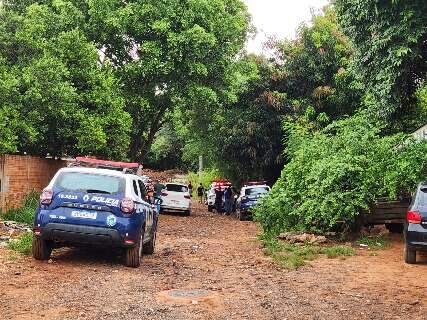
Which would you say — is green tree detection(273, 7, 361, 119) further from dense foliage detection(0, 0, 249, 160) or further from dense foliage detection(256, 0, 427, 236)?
dense foliage detection(256, 0, 427, 236)

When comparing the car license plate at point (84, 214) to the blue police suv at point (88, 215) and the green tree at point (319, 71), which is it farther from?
the green tree at point (319, 71)

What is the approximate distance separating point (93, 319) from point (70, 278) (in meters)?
2.55

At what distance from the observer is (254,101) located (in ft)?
102

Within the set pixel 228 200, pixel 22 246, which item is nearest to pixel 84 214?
pixel 22 246

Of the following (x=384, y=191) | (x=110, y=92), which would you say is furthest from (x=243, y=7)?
(x=384, y=191)

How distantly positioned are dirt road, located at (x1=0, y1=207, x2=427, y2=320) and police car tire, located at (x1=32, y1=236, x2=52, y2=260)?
0.50ft

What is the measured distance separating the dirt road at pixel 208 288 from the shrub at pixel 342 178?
2098mm

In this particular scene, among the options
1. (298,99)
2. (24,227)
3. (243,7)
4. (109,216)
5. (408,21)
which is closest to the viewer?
(109,216)

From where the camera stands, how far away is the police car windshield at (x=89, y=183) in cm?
989

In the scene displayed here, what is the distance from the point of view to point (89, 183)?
32.7 ft

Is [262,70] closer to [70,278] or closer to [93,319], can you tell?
[70,278]

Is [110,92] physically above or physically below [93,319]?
above

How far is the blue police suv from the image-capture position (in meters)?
9.59

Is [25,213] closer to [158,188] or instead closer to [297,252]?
[297,252]
